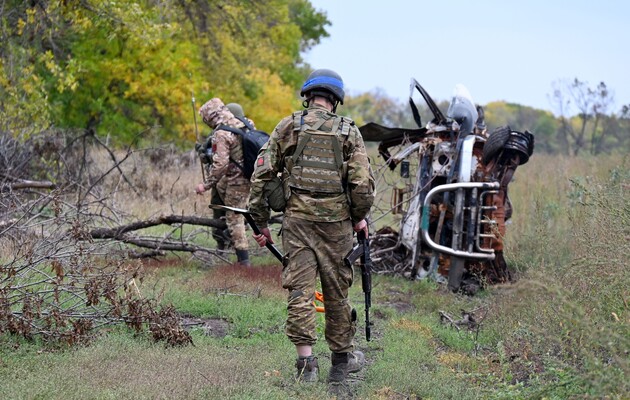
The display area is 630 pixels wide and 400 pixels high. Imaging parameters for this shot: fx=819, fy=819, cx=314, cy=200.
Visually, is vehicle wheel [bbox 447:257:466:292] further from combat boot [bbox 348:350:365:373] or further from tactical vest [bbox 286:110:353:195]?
tactical vest [bbox 286:110:353:195]

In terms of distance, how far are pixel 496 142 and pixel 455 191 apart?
770mm

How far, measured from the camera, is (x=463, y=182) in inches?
381

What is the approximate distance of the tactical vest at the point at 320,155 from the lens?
19.0 feet

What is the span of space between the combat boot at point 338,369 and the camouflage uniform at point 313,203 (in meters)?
0.05

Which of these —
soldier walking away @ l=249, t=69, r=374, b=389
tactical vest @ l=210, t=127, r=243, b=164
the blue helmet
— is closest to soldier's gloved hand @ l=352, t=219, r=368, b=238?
soldier walking away @ l=249, t=69, r=374, b=389

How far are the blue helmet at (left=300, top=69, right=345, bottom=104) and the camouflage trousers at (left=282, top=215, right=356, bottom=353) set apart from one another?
37.0 inches

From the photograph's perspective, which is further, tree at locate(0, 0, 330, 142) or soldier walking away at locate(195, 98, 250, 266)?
tree at locate(0, 0, 330, 142)

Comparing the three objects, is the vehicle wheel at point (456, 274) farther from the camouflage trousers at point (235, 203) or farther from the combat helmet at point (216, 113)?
the combat helmet at point (216, 113)

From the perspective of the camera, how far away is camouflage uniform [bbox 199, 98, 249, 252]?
1014 cm

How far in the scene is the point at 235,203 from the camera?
A: 1035 centimetres

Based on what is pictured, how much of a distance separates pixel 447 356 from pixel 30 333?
3.39 m

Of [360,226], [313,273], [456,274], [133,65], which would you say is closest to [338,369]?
[313,273]

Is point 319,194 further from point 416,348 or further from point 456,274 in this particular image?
point 456,274

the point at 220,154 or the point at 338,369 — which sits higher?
the point at 220,154
